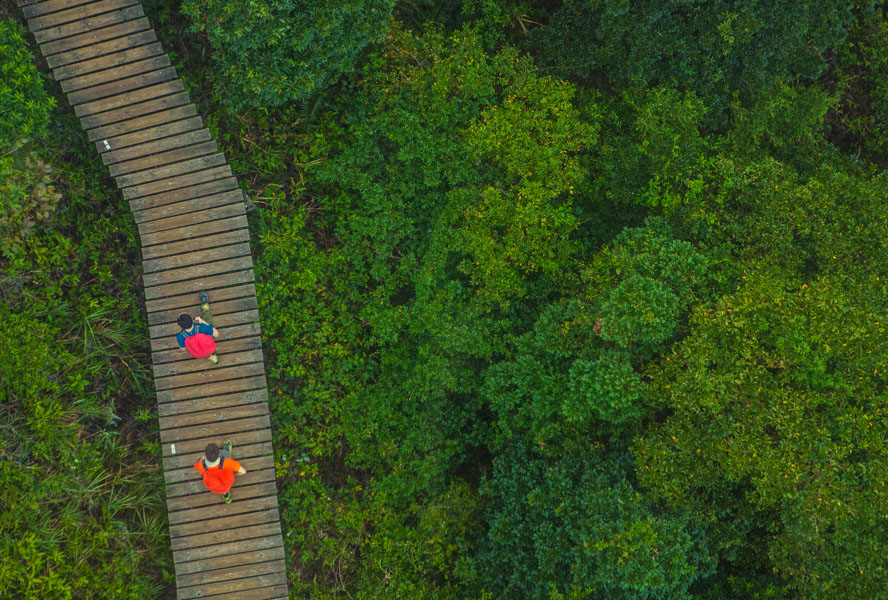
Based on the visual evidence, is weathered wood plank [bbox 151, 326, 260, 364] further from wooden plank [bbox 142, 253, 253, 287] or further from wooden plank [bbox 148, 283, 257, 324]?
wooden plank [bbox 142, 253, 253, 287]

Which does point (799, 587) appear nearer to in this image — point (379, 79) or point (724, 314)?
point (724, 314)

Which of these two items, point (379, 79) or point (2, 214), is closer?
point (2, 214)

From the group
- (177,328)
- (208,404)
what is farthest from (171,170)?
(208,404)

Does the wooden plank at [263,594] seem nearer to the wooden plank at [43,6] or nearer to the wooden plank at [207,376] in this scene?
the wooden plank at [207,376]

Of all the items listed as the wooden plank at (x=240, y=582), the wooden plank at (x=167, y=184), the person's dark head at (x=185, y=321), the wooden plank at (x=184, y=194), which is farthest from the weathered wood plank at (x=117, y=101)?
the wooden plank at (x=240, y=582)

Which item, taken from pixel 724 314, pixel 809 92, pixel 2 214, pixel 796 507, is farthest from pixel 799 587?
pixel 2 214
